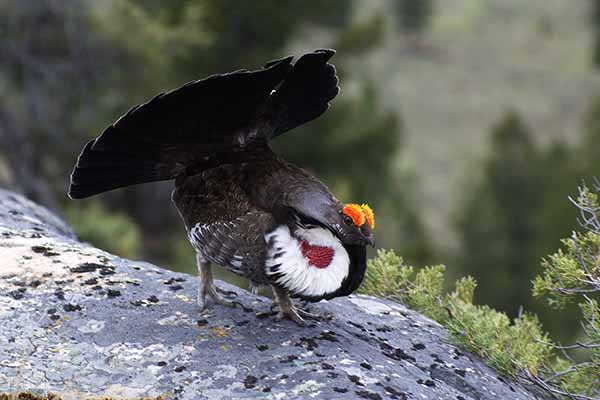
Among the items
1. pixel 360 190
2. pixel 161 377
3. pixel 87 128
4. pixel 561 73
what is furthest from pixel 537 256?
pixel 561 73

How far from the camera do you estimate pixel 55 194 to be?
18594 millimetres

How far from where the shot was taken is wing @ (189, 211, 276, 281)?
15.6 feet

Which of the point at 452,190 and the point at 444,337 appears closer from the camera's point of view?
the point at 444,337

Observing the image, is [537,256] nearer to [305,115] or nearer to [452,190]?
[452,190]

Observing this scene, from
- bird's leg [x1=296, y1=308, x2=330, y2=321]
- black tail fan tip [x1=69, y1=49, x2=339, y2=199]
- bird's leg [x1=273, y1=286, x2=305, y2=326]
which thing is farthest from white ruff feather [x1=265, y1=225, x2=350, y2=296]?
black tail fan tip [x1=69, y1=49, x2=339, y2=199]

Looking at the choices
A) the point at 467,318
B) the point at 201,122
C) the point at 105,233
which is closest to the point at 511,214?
the point at 105,233

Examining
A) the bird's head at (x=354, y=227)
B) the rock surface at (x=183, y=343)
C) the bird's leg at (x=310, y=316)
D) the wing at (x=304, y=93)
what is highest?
the wing at (x=304, y=93)

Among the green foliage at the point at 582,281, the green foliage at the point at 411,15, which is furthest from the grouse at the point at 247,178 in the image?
the green foliage at the point at 411,15

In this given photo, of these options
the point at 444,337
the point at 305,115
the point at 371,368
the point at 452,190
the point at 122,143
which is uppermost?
the point at 452,190

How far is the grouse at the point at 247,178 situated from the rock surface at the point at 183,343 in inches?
10.9

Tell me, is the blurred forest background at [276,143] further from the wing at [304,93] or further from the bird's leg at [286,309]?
the bird's leg at [286,309]

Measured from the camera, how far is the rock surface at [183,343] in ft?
13.8

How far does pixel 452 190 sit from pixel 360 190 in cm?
1867

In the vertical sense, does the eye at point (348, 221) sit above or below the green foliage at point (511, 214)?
below
